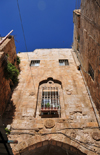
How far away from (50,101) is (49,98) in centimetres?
42

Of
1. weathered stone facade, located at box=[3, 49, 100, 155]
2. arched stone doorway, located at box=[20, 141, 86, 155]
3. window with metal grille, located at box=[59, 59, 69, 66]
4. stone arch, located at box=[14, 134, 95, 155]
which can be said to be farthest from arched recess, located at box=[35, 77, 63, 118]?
window with metal grille, located at box=[59, 59, 69, 66]

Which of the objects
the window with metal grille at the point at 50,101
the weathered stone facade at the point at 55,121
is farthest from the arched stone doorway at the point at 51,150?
the window with metal grille at the point at 50,101

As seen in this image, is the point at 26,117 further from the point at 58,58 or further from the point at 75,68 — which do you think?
the point at 58,58

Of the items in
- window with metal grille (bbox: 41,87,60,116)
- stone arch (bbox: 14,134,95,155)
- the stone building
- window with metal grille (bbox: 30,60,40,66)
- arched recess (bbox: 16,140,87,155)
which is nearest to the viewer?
stone arch (bbox: 14,134,95,155)

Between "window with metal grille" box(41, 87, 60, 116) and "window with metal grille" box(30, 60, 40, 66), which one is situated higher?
"window with metal grille" box(30, 60, 40, 66)

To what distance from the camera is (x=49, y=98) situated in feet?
36.9

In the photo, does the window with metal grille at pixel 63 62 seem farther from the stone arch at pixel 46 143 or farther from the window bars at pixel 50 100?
the stone arch at pixel 46 143

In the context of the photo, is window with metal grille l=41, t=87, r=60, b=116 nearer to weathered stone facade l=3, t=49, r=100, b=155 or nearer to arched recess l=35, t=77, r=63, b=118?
arched recess l=35, t=77, r=63, b=118

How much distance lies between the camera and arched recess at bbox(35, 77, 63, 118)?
32.3 feet

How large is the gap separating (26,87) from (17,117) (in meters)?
3.39

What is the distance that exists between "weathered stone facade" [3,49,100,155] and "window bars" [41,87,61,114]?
17.7 inches

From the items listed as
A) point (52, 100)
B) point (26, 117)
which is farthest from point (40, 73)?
point (26, 117)

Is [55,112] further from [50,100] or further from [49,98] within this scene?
[49,98]

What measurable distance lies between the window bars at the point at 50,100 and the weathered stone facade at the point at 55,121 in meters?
0.45
